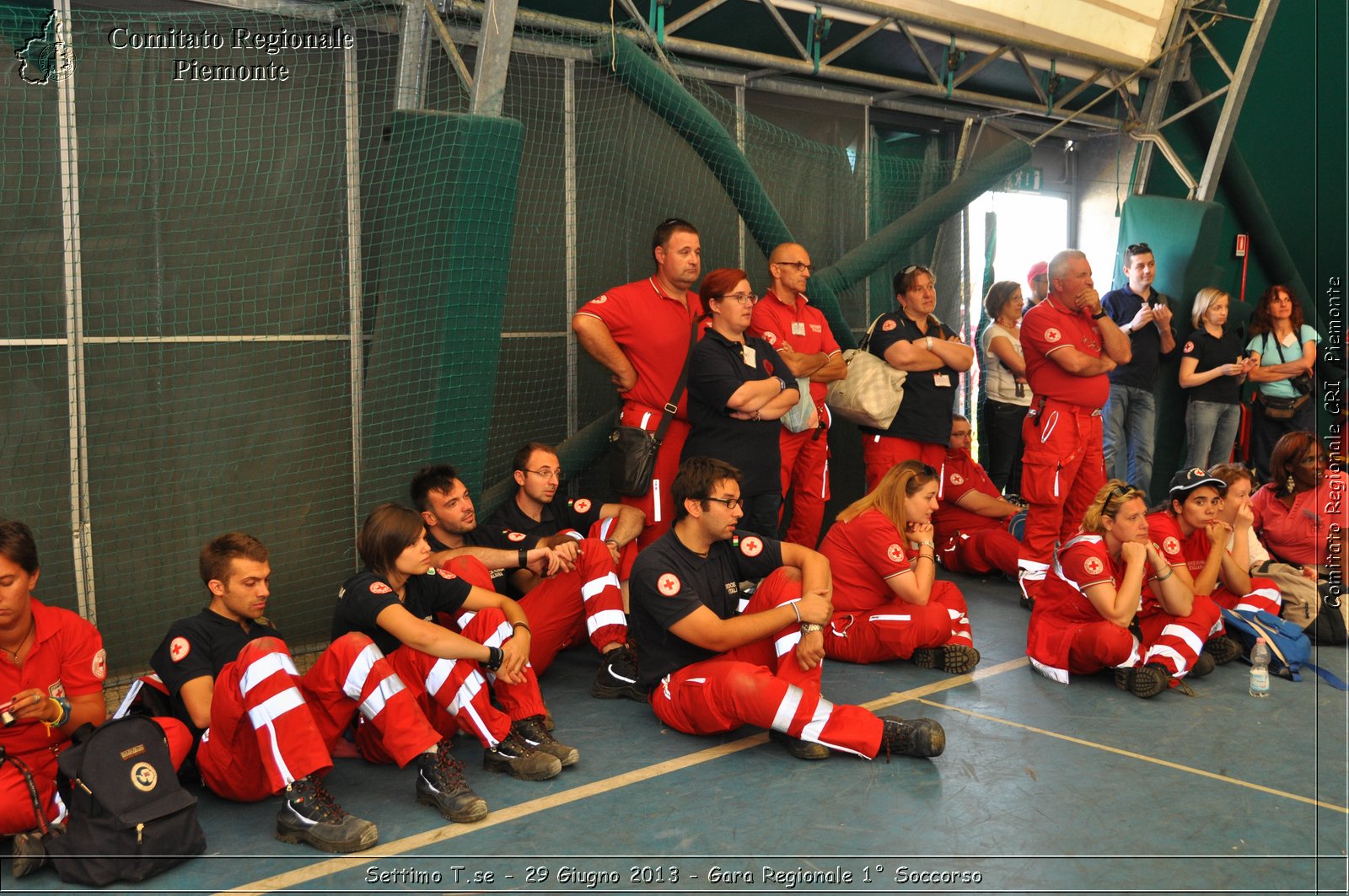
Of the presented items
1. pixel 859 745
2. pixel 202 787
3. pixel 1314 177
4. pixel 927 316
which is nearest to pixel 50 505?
pixel 202 787

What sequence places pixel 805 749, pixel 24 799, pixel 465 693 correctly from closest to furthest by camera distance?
pixel 24 799 → pixel 465 693 → pixel 805 749

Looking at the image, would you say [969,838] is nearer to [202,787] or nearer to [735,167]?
[202,787]

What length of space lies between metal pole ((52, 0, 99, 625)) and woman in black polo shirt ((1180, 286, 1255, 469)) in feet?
24.7

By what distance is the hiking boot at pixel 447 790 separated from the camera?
3775 mm

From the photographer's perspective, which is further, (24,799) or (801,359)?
(801,359)

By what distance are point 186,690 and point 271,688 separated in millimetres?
422

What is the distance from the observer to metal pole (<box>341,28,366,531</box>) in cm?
580

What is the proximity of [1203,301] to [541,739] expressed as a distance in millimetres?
6815

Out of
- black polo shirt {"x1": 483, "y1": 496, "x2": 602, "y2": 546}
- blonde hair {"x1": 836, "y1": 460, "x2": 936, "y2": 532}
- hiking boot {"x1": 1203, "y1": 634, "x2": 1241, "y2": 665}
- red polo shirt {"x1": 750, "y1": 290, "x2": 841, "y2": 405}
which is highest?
red polo shirt {"x1": 750, "y1": 290, "x2": 841, "y2": 405}

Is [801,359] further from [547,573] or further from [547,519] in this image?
[547,573]

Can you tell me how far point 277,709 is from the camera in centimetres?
361

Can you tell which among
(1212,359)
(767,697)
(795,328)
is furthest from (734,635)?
(1212,359)

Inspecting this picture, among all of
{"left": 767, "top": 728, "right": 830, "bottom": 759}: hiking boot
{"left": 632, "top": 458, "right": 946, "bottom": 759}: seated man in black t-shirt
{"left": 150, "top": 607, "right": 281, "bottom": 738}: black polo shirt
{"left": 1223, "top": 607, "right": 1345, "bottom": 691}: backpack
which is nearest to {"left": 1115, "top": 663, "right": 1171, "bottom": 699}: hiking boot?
{"left": 1223, "top": 607, "right": 1345, "bottom": 691}: backpack

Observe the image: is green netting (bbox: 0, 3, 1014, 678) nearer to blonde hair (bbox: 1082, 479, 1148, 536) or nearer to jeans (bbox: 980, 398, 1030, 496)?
blonde hair (bbox: 1082, 479, 1148, 536)
